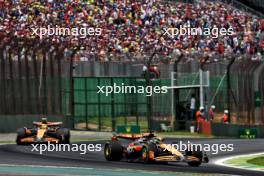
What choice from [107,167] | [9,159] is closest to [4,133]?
[9,159]

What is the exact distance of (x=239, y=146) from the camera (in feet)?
94.5

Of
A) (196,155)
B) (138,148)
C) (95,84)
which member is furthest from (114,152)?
(95,84)

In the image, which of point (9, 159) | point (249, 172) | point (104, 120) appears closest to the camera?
point (249, 172)

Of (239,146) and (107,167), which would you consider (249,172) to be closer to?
(107,167)

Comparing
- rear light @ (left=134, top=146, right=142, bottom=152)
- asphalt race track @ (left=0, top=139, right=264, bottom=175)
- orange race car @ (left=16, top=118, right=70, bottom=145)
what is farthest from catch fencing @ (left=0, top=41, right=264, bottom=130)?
rear light @ (left=134, top=146, right=142, bottom=152)

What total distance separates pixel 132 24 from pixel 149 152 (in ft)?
81.2

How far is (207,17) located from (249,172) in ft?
95.9

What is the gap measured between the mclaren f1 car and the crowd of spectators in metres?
16.7

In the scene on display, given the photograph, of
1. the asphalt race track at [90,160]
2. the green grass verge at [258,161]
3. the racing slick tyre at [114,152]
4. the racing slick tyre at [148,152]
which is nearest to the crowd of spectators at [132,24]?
the asphalt race track at [90,160]

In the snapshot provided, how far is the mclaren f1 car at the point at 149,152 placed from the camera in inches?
811

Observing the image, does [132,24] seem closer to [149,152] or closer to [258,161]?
[258,161]

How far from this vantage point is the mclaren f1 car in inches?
811

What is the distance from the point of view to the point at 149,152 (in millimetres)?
20953

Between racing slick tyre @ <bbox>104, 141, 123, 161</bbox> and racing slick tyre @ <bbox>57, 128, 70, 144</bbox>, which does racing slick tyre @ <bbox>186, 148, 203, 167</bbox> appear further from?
racing slick tyre @ <bbox>57, 128, 70, 144</bbox>
